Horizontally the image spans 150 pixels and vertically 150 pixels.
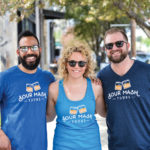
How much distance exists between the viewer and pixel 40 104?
3025 mm

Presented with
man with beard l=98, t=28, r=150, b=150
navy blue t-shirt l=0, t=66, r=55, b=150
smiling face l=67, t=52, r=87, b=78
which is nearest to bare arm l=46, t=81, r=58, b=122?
navy blue t-shirt l=0, t=66, r=55, b=150

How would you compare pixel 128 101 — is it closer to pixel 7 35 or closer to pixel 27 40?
pixel 27 40

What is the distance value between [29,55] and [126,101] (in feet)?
3.86

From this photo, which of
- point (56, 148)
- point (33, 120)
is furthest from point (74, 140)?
point (33, 120)

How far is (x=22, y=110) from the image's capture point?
2.92 m

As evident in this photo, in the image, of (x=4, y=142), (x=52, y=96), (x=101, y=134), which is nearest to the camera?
(x=4, y=142)

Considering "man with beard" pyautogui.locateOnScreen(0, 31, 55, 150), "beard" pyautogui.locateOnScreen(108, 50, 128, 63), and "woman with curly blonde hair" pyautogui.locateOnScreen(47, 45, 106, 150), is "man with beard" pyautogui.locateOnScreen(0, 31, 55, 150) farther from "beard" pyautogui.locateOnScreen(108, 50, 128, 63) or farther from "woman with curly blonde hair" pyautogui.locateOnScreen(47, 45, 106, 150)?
"beard" pyautogui.locateOnScreen(108, 50, 128, 63)

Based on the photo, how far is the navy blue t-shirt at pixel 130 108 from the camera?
2.94 m

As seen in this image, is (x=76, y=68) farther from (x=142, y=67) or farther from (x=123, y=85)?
(x=142, y=67)

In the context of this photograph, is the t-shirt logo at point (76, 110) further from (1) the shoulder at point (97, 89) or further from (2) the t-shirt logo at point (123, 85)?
(2) the t-shirt logo at point (123, 85)

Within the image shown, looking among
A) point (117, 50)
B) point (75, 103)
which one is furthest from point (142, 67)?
point (75, 103)

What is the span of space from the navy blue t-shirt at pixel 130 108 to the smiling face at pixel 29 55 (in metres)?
0.89

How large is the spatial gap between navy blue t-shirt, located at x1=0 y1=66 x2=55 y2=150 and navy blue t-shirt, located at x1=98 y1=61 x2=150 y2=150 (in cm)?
78

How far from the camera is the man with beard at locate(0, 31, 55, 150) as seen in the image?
9.62 feet
